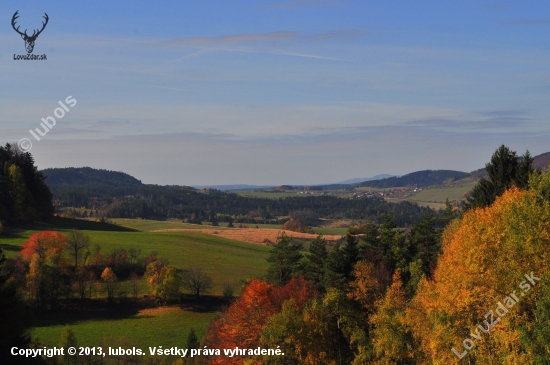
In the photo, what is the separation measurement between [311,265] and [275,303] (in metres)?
12.7

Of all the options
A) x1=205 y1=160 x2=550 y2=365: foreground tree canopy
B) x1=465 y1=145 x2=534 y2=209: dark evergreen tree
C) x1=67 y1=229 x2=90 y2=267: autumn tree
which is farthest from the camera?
x1=67 y1=229 x2=90 y2=267: autumn tree

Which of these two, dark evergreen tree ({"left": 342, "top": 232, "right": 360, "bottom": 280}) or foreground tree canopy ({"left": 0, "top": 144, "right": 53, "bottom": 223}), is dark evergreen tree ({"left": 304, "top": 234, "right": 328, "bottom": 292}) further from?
foreground tree canopy ({"left": 0, "top": 144, "right": 53, "bottom": 223})

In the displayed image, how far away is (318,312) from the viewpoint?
1789 inches

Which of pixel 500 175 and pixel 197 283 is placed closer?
pixel 500 175

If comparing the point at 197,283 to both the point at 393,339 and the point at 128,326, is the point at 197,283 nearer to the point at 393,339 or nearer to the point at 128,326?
the point at 128,326

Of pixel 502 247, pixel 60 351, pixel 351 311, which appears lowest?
pixel 60 351

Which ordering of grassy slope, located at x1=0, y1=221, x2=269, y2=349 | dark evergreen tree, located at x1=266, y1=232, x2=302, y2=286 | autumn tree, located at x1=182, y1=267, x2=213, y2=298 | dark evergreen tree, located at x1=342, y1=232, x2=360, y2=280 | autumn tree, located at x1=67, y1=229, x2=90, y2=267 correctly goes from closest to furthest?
1. dark evergreen tree, located at x1=342, y1=232, x2=360, y2=280
2. dark evergreen tree, located at x1=266, y1=232, x2=302, y2=286
3. grassy slope, located at x1=0, y1=221, x2=269, y2=349
4. autumn tree, located at x1=182, y1=267, x2=213, y2=298
5. autumn tree, located at x1=67, y1=229, x2=90, y2=267

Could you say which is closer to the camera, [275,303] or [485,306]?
[485,306]

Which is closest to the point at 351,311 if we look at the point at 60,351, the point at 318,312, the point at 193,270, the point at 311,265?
the point at 318,312

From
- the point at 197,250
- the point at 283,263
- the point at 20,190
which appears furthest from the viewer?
the point at 20,190

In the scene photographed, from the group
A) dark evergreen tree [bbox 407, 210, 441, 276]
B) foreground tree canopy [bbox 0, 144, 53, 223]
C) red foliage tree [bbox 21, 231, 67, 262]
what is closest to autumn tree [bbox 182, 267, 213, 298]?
red foliage tree [bbox 21, 231, 67, 262]

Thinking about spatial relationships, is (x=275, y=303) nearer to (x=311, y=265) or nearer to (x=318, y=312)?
(x=318, y=312)

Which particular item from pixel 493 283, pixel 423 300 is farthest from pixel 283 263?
pixel 493 283

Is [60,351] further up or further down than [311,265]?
further down
